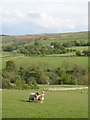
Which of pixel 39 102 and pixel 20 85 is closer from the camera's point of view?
pixel 39 102

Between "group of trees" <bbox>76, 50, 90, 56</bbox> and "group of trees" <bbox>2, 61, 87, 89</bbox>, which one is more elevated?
"group of trees" <bbox>76, 50, 90, 56</bbox>

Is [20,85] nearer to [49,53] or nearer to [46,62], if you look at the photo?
[46,62]

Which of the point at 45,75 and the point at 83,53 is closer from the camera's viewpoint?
the point at 45,75

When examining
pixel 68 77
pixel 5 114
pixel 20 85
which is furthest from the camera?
pixel 68 77

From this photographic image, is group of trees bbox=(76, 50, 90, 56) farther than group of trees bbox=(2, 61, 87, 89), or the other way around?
group of trees bbox=(76, 50, 90, 56)

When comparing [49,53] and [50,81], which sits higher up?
[49,53]

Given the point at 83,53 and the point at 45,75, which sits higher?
the point at 83,53

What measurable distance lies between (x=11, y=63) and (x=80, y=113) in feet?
231

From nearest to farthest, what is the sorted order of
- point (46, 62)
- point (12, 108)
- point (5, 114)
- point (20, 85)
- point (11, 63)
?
point (5, 114)
point (12, 108)
point (20, 85)
point (11, 63)
point (46, 62)

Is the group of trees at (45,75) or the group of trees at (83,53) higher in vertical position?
the group of trees at (83,53)

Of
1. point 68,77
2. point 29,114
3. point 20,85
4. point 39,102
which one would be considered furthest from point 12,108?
point 68,77

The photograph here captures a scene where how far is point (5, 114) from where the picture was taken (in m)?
18.4

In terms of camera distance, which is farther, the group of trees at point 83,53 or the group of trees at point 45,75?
the group of trees at point 83,53

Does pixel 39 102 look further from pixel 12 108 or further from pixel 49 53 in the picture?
pixel 49 53
